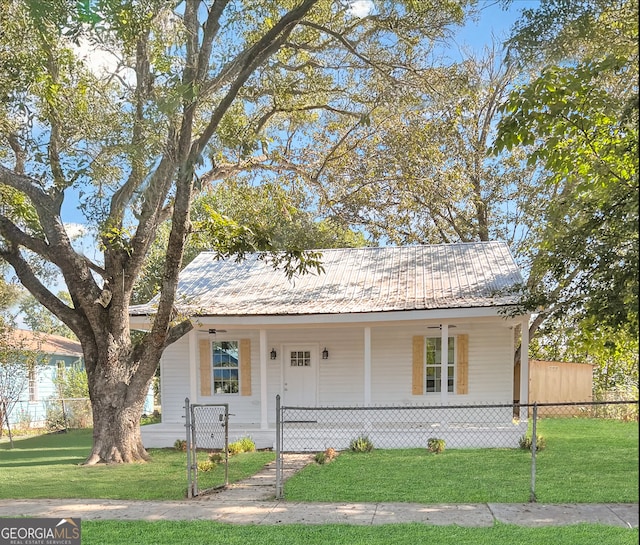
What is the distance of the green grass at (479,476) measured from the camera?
23.1 ft

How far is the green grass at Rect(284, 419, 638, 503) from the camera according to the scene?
704 centimetres

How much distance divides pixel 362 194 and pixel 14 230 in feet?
26.5

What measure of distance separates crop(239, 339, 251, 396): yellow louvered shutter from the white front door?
3.18 ft

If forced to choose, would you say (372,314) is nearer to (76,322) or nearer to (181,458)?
(181,458)

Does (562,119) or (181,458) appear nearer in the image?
(562,119)

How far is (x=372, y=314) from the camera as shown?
11.8 metres

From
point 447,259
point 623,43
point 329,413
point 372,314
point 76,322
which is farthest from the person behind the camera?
point 447,259

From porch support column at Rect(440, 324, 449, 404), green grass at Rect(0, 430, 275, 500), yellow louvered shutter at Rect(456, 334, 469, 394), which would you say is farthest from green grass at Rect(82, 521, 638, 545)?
yellow louvered shutter at Rect(456, 334, 469, 394)

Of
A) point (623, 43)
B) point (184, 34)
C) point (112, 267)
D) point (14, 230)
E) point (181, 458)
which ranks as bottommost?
point (181, 458)

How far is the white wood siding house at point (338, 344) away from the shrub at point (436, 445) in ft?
5.65

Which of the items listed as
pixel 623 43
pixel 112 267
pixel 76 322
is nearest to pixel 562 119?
pixel 623 43

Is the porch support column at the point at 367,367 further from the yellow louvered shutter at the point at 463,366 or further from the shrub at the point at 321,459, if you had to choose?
the yellow louvered shutter at the point at 463,366

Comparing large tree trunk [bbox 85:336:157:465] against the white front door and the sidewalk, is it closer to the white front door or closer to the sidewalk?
the sidewalk

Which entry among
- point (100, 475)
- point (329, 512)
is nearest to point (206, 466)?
point (100, 475)
